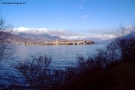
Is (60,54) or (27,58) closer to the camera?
(27,58)

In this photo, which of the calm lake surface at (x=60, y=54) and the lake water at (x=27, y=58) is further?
the calm lake surface at (x=60, y=54)

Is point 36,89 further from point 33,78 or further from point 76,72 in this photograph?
point 76,72

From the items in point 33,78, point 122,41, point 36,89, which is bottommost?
point 36,89

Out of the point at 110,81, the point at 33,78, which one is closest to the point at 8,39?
the point at 33,78

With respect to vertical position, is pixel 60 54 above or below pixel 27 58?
below

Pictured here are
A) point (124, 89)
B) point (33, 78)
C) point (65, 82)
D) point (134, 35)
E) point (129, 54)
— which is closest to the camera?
point (124, 89)

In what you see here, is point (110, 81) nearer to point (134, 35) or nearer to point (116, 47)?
point (116, 47)

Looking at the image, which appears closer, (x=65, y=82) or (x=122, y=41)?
(x=65, y=82)

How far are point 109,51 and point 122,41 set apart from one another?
3.88 meters

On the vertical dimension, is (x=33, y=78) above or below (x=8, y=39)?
below

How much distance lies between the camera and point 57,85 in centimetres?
1291

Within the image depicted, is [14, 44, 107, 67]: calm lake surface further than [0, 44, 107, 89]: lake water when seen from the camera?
Yes

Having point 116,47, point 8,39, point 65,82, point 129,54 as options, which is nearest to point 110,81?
point 65,82

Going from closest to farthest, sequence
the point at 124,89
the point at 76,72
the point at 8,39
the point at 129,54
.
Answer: the point at 124,89 → the point at 76,72 → the point at 8,39 → the point at 129,54
